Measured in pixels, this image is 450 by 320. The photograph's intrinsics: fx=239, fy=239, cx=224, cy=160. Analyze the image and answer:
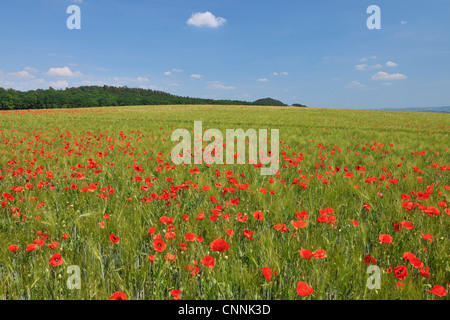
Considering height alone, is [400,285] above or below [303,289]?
below

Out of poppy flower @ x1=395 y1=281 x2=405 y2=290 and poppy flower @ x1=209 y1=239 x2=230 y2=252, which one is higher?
poppy flower @ x1=209 y1=239 x2=230 y2=252

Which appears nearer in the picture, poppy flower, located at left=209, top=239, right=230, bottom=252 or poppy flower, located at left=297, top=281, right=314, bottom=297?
poppy flower, located at left=297, top=281, right=314, bottom=297

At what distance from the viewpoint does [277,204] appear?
7.50ft

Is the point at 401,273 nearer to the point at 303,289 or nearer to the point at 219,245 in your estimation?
the point at 303,289

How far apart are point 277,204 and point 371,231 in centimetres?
80

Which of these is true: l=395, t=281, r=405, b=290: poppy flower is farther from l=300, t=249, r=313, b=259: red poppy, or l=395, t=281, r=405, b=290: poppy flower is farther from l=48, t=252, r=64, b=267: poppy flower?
l=48, t=252, r=64, b=267: poppy flower

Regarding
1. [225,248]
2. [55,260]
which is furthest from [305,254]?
[55,260]

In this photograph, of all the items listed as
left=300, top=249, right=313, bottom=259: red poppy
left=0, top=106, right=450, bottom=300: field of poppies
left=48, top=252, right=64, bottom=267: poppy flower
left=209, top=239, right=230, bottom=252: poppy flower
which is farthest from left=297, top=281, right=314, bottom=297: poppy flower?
left=48, top=252, right=64, bottom=267: poppy flower

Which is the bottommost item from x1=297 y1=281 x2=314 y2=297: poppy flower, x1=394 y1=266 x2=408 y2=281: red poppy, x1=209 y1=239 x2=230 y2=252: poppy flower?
x1=394 y1=266 x2=408 y2=281: red poppy

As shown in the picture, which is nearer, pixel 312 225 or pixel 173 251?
pixel 173 251

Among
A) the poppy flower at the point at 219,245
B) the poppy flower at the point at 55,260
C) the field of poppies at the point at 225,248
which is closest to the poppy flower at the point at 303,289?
the field of poppies at the point at 225,248
